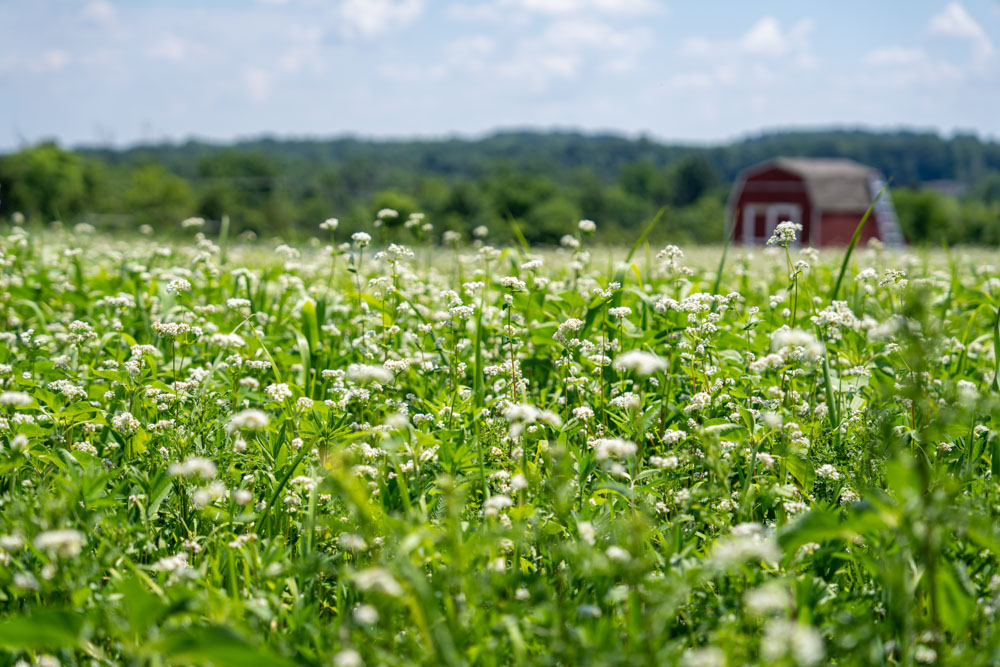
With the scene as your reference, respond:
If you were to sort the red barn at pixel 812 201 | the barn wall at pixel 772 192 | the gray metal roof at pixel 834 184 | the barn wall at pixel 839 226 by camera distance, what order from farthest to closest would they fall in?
the barn wall at pixel 772 192
the gray metal roof at pixel 834 184
the red barn at pixel 812 201
the barn wall at pixel 839 226

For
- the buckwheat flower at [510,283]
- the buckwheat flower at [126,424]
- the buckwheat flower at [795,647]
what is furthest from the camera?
the buckwheat flower at [510,283]

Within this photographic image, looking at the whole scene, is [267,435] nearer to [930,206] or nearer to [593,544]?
[593,544]

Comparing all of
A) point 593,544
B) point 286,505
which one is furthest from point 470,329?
point 593,544

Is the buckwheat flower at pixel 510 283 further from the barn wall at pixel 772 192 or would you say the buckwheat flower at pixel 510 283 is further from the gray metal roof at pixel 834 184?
the gray metal roof at pixel 834 184

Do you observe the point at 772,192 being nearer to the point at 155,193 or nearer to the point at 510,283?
the point at 510,283

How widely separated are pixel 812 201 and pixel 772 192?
304cm

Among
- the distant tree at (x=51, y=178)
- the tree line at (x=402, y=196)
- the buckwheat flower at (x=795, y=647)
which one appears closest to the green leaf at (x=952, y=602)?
the buckwheat flower at (x=795, y=647)

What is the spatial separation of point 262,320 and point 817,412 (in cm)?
314

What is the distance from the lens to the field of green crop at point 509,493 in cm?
178

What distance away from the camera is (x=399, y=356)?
383cm

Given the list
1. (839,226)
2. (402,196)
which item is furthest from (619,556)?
(402,196)

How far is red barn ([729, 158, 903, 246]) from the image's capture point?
146ft

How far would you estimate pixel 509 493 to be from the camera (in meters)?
2.80

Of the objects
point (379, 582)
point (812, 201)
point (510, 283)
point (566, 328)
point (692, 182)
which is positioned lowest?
point (379, 582)
